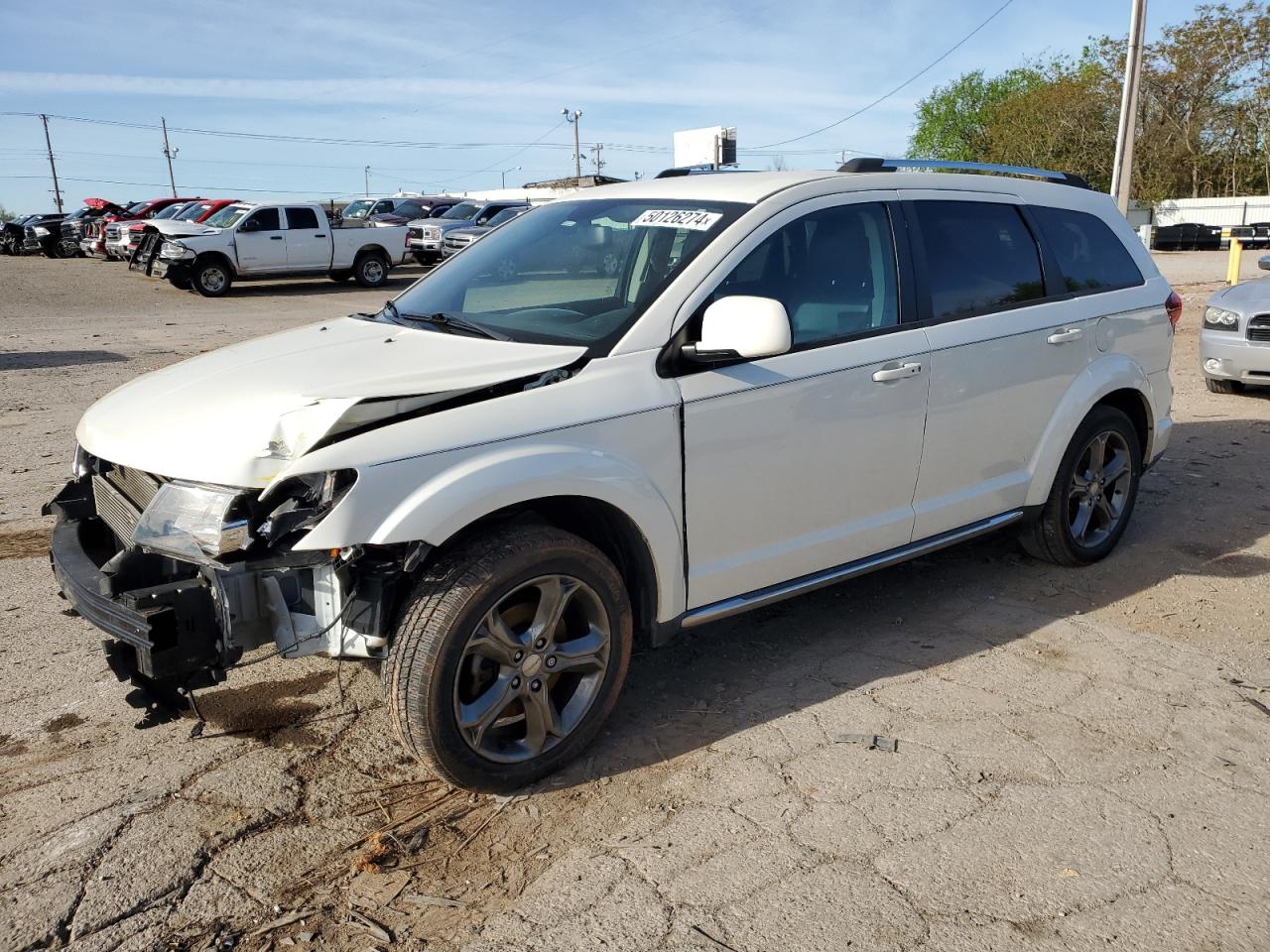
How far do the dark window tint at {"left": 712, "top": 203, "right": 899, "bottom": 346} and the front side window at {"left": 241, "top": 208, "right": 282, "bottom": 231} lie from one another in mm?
21179

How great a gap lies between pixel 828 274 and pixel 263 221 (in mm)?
21433

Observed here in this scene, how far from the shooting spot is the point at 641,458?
3.47m

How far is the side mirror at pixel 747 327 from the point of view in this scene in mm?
3457

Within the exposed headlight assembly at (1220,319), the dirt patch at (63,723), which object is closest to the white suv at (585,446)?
the dirt patch at (63,723)

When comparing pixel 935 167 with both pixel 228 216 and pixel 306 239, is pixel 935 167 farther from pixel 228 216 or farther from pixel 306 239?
pixel 228 216

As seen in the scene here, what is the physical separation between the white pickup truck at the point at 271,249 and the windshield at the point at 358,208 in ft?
38.4

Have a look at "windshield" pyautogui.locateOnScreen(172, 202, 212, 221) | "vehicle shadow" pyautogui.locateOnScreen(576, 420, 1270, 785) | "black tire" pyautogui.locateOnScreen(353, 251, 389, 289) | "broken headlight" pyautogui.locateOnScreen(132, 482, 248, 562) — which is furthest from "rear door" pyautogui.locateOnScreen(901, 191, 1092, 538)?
"windshield" pyautogui.locateOnScreen(172, 202, 212, 221)

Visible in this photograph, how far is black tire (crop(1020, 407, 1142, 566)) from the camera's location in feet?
16.9

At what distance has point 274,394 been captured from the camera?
3268 millimetres

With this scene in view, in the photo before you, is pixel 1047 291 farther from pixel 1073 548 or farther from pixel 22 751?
pixel 22 751

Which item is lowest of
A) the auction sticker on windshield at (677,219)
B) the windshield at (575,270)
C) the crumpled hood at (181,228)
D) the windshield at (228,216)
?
the windshield at (575,270)

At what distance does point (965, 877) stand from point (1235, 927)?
66 cm

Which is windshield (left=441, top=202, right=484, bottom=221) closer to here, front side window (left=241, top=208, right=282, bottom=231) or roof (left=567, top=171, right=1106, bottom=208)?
front side window (left=241, top=208, right=282, bottom=231)

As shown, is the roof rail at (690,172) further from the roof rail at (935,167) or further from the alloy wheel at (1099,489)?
the alloy wheel at (1099,489)
